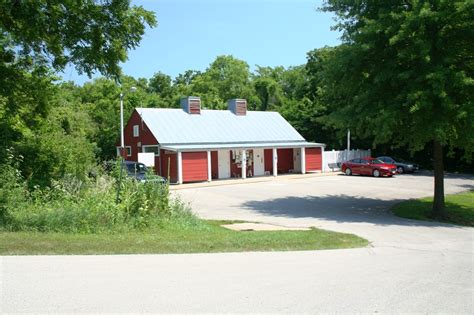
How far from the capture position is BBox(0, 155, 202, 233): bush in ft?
35.7

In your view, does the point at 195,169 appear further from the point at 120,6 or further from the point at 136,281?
the point at 136,281

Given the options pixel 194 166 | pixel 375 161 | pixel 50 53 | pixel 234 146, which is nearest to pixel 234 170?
pixel 234 146

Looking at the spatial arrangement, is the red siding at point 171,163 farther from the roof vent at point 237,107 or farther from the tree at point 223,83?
the tree at point 223,83

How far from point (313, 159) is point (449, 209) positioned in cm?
2123

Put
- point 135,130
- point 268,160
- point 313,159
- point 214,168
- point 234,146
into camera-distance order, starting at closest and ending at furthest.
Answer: point 234,146, point 214,168, point 135,130, point 268,160, point 313,159

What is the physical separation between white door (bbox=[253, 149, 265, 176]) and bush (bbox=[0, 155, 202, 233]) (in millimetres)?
25852

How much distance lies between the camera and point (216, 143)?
37.9 m

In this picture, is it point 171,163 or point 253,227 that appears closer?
point 253,227

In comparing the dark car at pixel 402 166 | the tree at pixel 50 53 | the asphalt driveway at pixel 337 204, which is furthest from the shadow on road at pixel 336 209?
the dark car at pixel 402 166

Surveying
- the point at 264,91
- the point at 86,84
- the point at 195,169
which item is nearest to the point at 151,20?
the point at 195,169

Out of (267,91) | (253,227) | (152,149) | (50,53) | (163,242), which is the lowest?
(253,227)

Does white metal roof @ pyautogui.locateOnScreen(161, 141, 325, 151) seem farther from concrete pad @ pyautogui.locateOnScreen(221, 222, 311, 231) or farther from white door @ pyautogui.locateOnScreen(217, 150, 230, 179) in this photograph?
concrete pad @ pyautogui.locateOnScreen(221, 222, 311, 231)

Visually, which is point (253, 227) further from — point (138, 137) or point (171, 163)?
point (138, 137)

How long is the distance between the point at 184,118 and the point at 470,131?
83.8 ft
